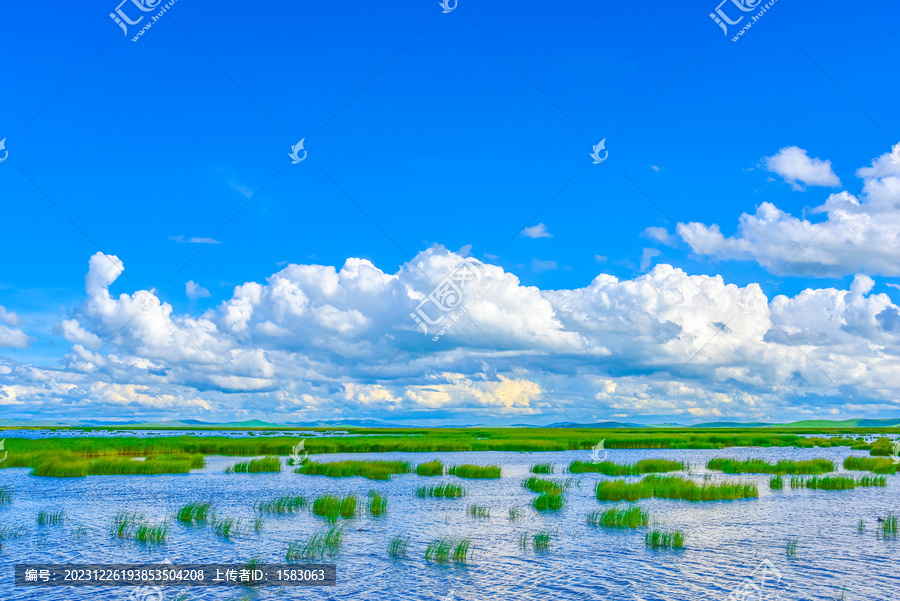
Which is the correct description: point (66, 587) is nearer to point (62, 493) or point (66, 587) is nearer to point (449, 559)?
point (449, 559)

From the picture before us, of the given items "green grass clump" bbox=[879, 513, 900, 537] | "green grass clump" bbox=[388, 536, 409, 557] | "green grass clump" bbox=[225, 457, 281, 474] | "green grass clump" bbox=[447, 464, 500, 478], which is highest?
"green grass clump" bbox=[879, 513, 900, 537]

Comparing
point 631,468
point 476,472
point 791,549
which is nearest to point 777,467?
point 631,468

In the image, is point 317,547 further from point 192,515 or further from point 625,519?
point 625,519

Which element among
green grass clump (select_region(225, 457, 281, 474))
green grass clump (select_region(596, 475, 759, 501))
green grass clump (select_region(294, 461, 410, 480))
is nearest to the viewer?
green grass clump (select_region(596, 475, 759, 501))

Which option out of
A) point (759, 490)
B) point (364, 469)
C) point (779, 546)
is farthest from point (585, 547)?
point (364, 469)

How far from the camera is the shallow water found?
20.0 metres

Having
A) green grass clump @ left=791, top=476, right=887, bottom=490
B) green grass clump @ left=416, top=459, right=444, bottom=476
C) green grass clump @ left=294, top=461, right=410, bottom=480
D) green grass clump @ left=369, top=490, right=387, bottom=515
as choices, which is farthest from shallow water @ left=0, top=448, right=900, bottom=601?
green grass clump @ left=416, top=459, right=444, bottom=476

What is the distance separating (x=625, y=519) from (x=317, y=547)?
15.0 meters

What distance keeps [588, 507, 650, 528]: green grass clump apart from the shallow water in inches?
34.3

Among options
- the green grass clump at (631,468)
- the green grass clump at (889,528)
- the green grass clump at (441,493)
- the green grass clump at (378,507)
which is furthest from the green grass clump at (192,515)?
the green grass clump at (631,468)

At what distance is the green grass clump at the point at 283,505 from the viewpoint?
3369cm

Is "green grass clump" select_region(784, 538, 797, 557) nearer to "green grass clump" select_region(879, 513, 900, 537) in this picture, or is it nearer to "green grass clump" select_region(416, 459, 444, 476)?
"green grass clump" select_region(879, 513, 900, 537)

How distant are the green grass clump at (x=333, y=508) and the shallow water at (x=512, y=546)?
1115 mm

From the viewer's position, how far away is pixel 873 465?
57562 mm
